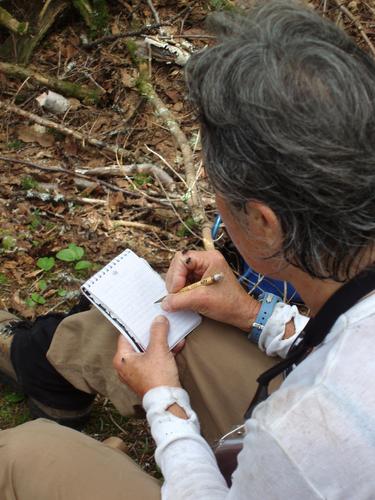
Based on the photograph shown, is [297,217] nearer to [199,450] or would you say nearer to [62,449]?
[199,450]

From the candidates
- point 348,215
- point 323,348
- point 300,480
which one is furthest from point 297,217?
point 300,480

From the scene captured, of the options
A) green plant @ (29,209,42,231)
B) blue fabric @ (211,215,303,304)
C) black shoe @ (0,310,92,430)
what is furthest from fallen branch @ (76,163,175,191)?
black shoe @ (0,310,92,430)

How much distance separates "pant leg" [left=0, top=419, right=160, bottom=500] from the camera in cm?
168

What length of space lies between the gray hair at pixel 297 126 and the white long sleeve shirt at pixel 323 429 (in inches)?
8.0

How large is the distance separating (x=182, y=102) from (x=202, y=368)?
8.70ft

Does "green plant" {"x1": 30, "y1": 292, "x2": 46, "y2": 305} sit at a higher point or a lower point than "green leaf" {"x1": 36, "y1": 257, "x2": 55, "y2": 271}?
lower

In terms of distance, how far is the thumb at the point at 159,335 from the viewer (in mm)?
1969

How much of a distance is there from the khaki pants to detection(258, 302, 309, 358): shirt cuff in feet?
0.15

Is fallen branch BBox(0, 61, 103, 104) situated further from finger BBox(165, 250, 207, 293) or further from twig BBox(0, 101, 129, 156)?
finger BBox(165, 250, 207, 293)

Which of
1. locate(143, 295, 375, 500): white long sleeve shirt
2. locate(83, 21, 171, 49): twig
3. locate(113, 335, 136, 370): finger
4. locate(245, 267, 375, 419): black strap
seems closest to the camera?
locate(143, 295, 375, 500): white long sleeve shirt

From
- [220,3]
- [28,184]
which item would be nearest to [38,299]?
[28,184]

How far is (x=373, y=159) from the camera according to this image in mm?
1287

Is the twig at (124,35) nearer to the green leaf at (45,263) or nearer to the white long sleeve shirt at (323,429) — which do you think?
the green leaf at (45,263)

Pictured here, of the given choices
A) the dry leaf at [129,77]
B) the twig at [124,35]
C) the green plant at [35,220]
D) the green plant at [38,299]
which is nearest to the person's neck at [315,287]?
the green plant at [38,299]
